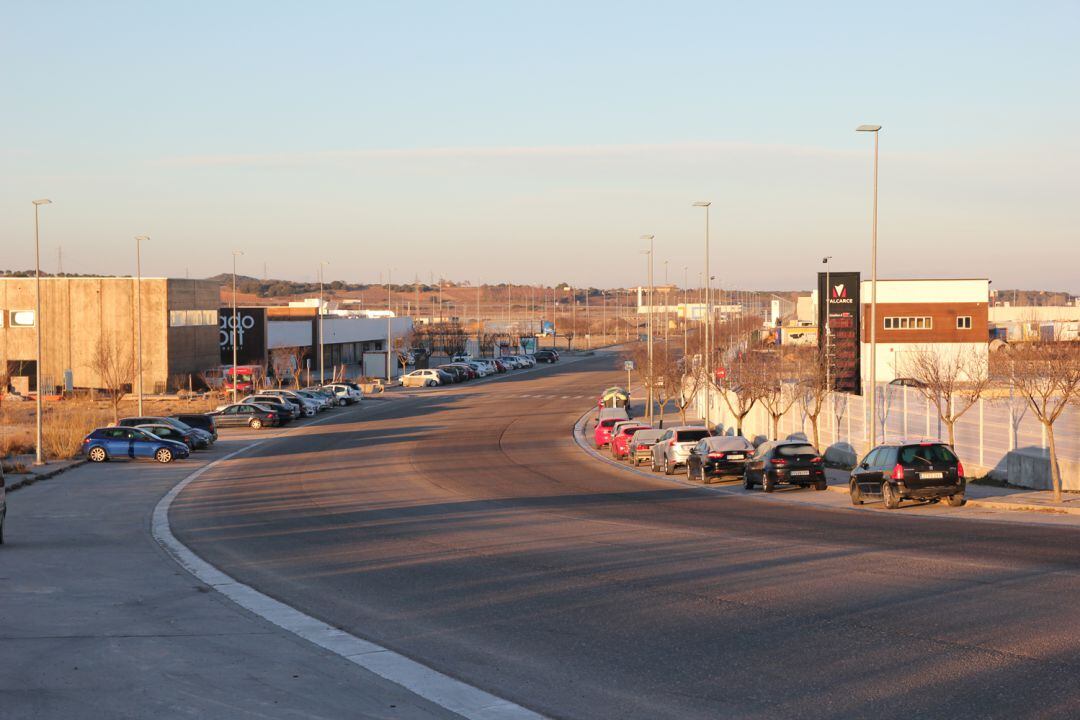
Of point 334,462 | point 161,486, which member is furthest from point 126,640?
point 334,462

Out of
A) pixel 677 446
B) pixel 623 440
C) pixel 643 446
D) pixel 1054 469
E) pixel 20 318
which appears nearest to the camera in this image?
pixel 1054 469

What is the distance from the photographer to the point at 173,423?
47500mm

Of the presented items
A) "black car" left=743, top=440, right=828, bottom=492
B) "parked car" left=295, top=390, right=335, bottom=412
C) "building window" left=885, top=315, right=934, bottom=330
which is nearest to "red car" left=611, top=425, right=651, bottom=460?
"black car" left=743, top=440, right=828, bottom=492

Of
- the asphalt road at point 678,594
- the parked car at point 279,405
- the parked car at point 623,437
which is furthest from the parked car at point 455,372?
the asphalt road at point 678,594

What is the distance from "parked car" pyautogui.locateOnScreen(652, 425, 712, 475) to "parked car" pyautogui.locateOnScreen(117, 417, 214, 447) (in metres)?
21.3

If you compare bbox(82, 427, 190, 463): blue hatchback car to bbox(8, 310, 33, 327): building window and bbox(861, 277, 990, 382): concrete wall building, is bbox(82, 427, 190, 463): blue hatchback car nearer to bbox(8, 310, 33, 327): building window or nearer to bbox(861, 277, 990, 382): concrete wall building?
bbox(8, 310, 33, 327): building window

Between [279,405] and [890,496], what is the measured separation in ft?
140

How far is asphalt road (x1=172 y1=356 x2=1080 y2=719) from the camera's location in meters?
9.62

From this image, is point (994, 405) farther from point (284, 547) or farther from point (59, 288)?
point (59, 288)

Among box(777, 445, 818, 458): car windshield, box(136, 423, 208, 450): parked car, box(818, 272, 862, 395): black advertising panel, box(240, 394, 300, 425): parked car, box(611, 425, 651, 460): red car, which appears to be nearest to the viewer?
box(777, 445, 818, 458): car windshield

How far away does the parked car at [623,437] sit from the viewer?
139ft

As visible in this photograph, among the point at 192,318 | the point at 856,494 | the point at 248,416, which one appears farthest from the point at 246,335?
the point at 856,494

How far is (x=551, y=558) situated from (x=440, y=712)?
8.64 m

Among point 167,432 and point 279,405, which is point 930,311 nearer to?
point 279,405
